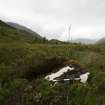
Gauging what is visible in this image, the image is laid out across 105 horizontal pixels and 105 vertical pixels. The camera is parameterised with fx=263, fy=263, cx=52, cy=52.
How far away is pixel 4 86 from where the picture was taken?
47.9 ft

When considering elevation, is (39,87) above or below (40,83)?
below

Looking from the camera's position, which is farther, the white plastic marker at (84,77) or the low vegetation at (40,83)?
the white plastic marker at (84,77)

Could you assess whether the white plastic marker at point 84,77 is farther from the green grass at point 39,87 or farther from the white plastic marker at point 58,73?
the white plastic marker at point 58,73

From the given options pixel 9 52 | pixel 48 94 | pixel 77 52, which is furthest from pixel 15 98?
pixel 77 52

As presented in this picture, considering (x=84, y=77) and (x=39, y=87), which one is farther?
(x=84, y=77)

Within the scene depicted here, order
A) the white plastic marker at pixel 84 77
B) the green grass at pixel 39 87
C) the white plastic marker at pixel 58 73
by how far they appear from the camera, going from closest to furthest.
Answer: the green grass at pixel 39 87, the white plastic marker at pixel 84 77, the white plastic marker at pixel 58 73

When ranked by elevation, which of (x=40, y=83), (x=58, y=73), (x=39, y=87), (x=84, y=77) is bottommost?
(x=39, y=87)

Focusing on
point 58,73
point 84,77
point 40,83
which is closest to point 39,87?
point 40,83

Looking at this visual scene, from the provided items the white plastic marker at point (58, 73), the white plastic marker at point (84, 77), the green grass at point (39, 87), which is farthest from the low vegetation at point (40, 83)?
the white plastic marker at point (58, 73)

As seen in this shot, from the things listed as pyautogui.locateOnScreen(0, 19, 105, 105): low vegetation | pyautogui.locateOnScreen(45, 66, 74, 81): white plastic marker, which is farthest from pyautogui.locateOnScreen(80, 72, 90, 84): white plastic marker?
pyautogui.locateOnScreen(45, 66, 74, 81): white plastic marker

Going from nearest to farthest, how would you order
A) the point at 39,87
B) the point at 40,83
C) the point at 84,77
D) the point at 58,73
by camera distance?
1. the point at 39,87
2. the point at 40,83
3. the point at 84,77
4. the point at 58,73

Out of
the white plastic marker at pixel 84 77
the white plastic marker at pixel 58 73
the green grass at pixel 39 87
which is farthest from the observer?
the white plastic marker at pixel 58 73

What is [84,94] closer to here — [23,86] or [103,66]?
[23,86]

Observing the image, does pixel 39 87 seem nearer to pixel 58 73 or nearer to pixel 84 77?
pixel 58 73
